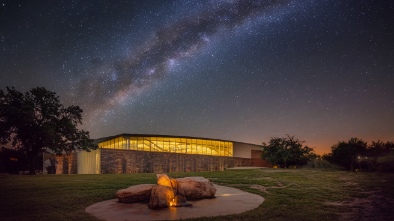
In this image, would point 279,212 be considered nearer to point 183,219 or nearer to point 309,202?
point 309,202

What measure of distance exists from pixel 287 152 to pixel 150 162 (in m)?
15.9

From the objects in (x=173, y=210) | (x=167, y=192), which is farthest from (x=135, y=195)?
(x=173, y=210)

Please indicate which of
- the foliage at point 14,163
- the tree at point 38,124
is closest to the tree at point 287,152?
the tree at point 38,124

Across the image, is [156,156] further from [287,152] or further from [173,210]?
[173,210]

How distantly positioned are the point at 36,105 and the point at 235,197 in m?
28.2

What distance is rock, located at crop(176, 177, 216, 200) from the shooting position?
10.7m

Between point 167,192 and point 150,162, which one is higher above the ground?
point 167,192

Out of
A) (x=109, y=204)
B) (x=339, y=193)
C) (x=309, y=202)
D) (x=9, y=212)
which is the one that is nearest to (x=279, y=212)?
(x=309, y=202)

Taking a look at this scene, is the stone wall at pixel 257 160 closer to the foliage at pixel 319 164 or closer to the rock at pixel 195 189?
the foliage at pixel 319 164

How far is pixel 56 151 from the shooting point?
31938mm

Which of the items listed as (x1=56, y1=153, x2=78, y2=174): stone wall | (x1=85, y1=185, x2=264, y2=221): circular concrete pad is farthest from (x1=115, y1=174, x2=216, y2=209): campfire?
(x1=56, y1=153, x2=78, y2=174): stone wall

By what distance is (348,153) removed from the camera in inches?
1107

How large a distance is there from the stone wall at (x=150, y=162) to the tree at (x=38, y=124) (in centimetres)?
342

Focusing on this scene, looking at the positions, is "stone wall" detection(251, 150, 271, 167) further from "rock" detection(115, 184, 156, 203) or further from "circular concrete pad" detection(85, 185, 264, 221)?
"rock" detection(115, 184, 156, 203)
